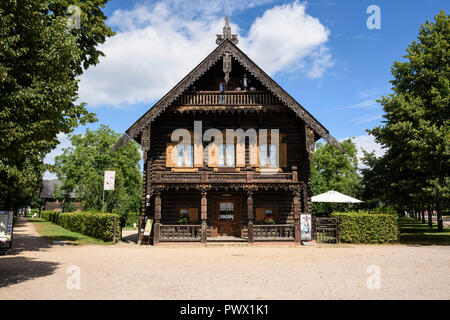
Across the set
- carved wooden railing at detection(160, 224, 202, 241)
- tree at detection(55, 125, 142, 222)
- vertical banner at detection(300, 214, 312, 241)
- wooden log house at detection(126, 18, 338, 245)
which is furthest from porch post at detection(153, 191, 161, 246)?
tree at detection(55, 125, 142, 222)

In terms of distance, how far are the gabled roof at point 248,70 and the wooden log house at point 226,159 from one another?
2.3 inches

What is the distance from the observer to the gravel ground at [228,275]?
7492mm

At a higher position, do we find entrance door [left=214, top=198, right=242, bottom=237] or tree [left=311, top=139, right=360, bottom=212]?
tree [left=311, top=139, right=360, bottom=212]

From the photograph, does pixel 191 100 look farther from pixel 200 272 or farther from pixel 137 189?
pixel 137 189

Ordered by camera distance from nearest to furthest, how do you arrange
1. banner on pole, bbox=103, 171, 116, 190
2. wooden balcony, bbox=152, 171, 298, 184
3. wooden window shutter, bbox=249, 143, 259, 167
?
1. wooden balcony, bbox=152, 171, 298, 184
2. wooden window shutter, bbox=249, 143, 259, 167
3. banner on pole, bbox=103, 171, 116, 190

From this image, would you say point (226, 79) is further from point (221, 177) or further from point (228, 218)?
point (228, 218)

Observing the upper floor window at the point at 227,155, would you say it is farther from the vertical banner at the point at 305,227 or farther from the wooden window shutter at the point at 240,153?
the vertical banner at the point at 305,227

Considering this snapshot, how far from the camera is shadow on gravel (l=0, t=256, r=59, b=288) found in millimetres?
9034

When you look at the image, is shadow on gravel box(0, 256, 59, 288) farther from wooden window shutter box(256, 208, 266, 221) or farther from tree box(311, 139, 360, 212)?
tree box(311, 139, 360, 212)

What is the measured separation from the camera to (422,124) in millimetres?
18297

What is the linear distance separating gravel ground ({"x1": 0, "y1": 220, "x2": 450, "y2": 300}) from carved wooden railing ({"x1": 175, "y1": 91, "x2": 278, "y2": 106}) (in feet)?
29.8
